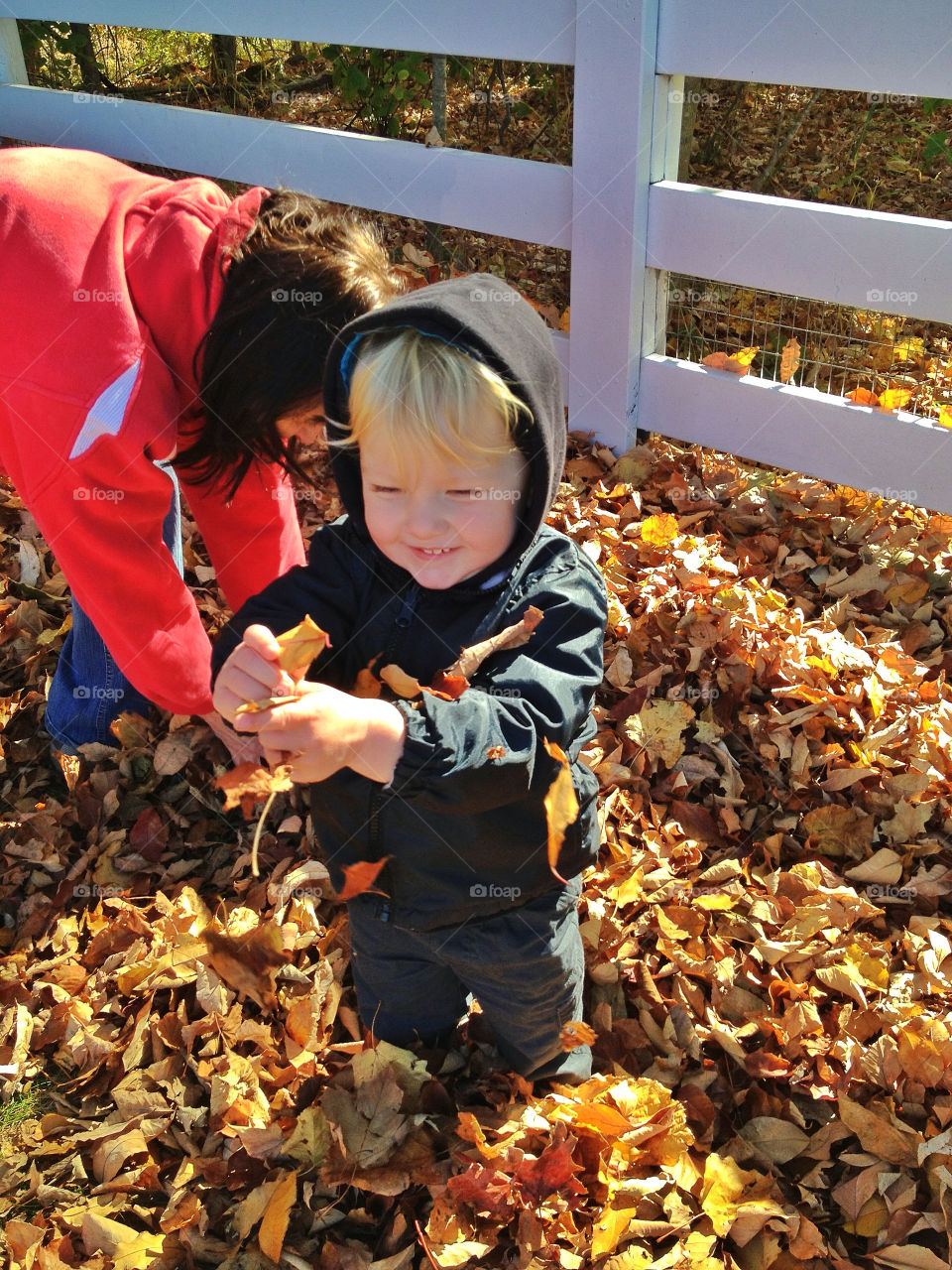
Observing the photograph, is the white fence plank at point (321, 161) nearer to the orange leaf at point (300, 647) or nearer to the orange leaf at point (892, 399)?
the orange leaf at point (892, 399)

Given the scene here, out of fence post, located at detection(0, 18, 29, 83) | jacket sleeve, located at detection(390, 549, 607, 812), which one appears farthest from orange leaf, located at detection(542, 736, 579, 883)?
fence post, located at detection(0, 18, 29, 83)

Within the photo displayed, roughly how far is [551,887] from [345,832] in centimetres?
34

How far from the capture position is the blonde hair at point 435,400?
1.34 metres

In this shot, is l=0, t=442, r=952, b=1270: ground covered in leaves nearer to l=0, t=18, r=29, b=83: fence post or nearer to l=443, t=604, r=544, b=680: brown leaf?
l=443, t=604, r=544, b=680: brown leaf

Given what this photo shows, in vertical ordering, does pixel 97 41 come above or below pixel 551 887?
above

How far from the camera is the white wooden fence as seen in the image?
273 centimetres

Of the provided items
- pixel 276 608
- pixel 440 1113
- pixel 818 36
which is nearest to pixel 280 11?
pixel 818 36

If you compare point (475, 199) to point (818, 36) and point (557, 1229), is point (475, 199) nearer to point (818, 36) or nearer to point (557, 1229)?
point (818, 36)

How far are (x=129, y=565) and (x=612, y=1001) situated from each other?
1300 millimetres

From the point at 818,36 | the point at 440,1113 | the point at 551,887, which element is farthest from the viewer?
the point at 818,36

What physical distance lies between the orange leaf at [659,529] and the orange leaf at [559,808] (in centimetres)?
165

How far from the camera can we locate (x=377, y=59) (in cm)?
495

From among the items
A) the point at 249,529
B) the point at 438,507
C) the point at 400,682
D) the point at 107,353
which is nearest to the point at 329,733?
the point at 400,682

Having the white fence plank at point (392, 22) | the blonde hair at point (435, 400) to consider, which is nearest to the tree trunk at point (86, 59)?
the white fence plank at point (392, 22)
